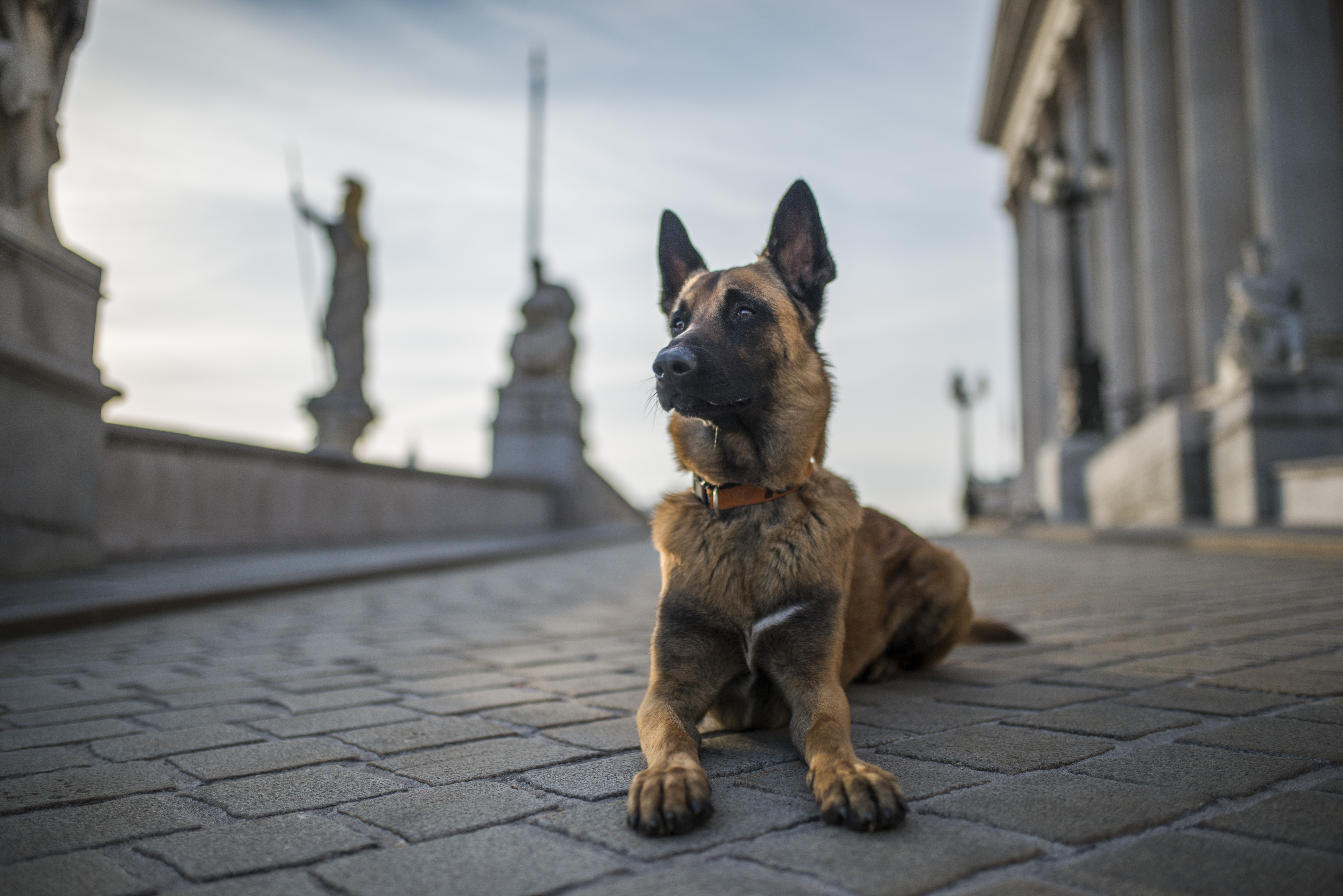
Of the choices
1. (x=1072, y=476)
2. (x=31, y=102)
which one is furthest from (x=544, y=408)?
(x=1072, y=476)

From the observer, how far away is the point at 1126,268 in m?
28.9

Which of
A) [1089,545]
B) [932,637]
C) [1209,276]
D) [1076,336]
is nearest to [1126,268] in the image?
[1209,276]

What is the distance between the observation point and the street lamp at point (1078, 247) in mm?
19734

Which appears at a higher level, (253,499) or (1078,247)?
(1078,247)

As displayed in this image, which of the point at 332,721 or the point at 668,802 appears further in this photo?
the point at 332,721

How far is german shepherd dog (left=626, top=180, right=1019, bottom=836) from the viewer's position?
2590mm

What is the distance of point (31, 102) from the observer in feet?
23.4

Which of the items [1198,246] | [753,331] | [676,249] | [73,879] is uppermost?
[1198,246]

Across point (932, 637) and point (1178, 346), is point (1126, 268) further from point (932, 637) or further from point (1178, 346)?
point (932, 637)

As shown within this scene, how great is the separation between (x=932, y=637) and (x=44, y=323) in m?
7.22

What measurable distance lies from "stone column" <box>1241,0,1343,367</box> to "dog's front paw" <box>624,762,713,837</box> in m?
21.6

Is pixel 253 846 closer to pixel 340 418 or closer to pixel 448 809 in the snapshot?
pixel 448 809

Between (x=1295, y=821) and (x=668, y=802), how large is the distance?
4.23 feet

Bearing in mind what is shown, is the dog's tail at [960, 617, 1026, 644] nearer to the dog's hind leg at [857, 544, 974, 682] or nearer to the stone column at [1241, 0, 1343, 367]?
the dog's hind leg at [857, 544, 974, 682]
